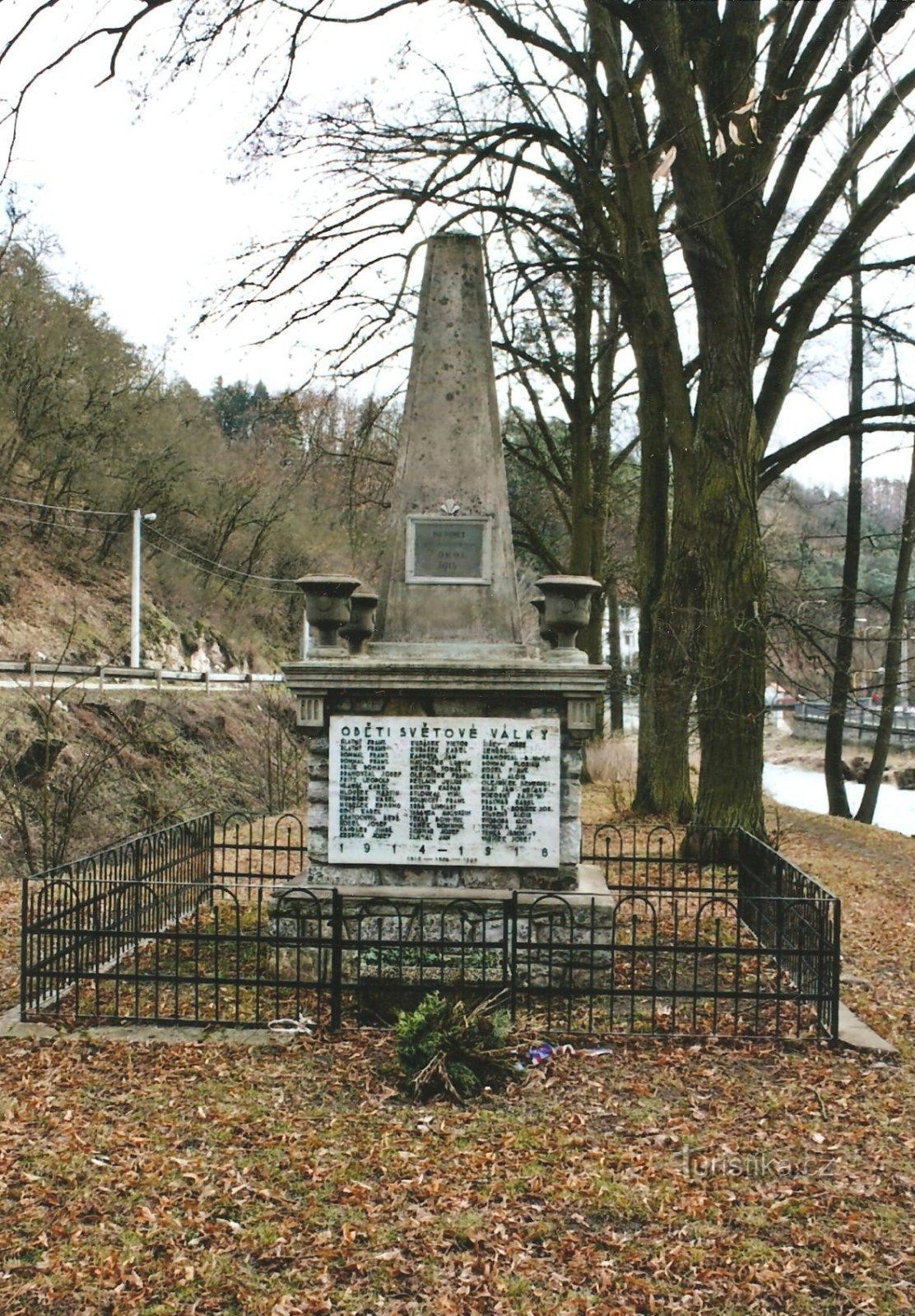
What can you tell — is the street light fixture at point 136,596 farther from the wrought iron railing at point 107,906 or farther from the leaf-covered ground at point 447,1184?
the leaf-covered ground at point 447,1184

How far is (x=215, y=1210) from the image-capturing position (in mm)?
4496

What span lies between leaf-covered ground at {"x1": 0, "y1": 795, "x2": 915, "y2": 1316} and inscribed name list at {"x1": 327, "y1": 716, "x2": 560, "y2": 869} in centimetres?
161

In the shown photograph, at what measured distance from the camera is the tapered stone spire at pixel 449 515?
28.0 ft

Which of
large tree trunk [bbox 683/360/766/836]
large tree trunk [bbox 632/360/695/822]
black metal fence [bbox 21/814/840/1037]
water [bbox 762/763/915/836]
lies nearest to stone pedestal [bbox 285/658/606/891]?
black metal fence [bbox 21/814/840/1037]

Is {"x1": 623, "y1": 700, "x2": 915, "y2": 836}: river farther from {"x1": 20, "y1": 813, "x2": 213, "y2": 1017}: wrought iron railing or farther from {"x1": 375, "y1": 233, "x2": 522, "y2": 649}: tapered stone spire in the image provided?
{"x1": 375, "y1": 233, "x2": 522, "y2": 649}: tapered stone spire

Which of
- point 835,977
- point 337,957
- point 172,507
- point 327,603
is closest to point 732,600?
point 327,603

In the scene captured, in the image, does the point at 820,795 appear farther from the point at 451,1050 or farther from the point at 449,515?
the point at 451,1050

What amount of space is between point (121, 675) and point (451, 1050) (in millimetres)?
22834

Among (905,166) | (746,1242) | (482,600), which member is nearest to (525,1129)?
(746,1242)

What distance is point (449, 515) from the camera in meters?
8.56

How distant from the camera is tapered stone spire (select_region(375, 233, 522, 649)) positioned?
28.0 ft

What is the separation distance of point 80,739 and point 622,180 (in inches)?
539

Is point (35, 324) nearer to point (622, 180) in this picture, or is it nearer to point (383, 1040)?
point (622, 180)

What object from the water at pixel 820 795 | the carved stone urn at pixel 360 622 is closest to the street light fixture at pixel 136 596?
the water at pixel 820 795
